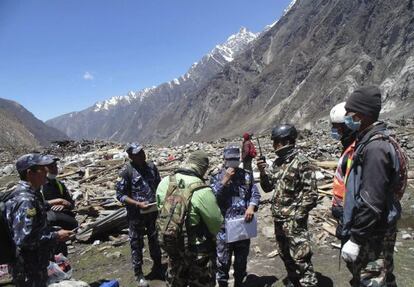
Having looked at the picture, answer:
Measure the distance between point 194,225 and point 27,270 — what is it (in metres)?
1.75

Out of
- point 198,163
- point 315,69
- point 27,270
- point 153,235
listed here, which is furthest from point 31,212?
point 315,69

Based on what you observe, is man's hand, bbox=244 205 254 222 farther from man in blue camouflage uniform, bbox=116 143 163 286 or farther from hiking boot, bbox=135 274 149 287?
hiking boot, bbox=135 274 149 287

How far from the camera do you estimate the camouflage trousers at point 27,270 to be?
13.1 ft

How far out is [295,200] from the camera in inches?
186

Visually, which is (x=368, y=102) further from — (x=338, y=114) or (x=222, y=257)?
(x=222, y=257)

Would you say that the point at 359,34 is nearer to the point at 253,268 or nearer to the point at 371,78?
the point at 371,78

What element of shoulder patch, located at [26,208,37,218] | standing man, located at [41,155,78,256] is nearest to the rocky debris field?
standing man, located at [41,155,78,256]

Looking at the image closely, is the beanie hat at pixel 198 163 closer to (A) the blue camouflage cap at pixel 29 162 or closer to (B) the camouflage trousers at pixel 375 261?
(A) the blue camouflage cap at pixel 29 162

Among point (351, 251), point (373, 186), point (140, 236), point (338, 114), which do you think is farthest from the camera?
point (140, 236)

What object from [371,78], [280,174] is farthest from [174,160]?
[371,78]

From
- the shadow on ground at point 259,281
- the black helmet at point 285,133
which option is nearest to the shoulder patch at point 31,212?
the black helmet at point 285,133

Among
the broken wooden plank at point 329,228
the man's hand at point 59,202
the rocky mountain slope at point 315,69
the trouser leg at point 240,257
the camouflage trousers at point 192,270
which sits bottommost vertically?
the broken wooden plank at point 329,228

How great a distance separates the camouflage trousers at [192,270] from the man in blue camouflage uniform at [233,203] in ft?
4.27

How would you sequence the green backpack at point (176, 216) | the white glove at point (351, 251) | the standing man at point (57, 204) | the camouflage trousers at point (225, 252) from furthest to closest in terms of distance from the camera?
the standing man at point (57, 204), the camouflage trousers at point (225, 252), the green backpack at point (176, 216), the white glove at point (351, 251)
